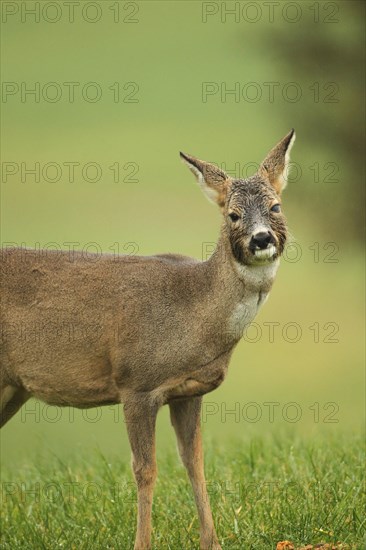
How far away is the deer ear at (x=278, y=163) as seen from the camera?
27.0 feet

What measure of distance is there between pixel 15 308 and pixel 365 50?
26.7ft

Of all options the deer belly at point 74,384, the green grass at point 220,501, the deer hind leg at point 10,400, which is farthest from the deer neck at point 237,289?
the deer hind leg at point 10,400

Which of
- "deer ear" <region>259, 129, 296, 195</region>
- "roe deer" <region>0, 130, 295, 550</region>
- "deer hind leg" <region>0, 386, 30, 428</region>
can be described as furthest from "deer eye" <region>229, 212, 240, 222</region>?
"deer hind leg" <region>0, 386, 30, 428</region>

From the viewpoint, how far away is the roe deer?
26.2 ft

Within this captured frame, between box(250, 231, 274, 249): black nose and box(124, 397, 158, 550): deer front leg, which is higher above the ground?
box(250, 231, 274, 249): black nose

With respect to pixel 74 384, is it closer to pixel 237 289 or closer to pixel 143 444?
pixel 143 444

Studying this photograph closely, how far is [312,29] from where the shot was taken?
1581 cm

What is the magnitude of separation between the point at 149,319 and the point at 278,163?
50.0 inches

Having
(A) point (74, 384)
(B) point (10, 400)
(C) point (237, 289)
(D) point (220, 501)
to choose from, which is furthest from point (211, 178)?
(D) point (220, 501)

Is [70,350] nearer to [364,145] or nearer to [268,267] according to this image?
[268,267]

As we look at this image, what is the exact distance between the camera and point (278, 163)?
27.1 feet

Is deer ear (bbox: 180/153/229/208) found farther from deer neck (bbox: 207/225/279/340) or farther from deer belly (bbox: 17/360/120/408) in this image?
deer belly (bbox: 17/360/120/408)

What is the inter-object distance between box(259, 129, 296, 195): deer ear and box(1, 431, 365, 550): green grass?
2.01 m

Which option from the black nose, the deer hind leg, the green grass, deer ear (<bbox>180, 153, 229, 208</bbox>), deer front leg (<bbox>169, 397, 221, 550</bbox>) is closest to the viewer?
the black nose
